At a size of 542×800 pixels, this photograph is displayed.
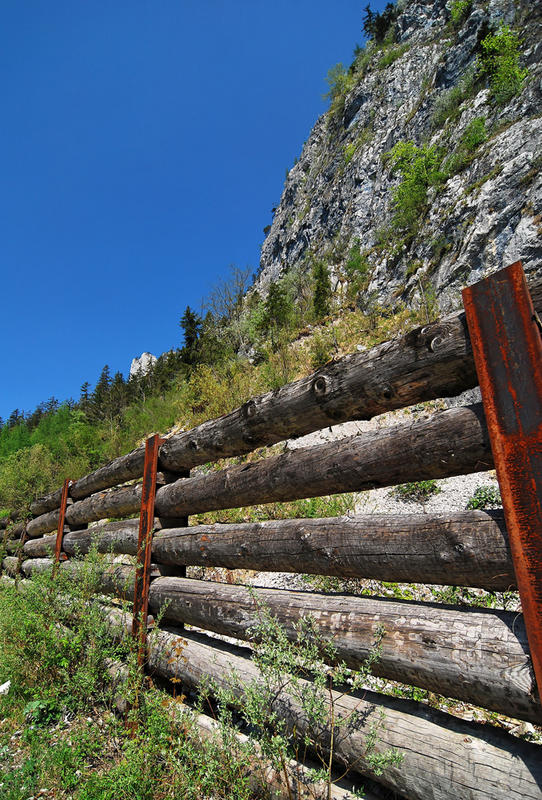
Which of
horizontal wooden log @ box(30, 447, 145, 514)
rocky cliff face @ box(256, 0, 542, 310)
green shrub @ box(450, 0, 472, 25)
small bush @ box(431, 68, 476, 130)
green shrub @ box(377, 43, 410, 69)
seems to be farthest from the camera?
green shrub @ box(377, 43, 410, 69)

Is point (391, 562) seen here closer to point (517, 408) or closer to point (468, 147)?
point (517, 408)

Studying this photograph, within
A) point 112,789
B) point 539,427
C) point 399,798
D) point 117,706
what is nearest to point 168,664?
point 117,706

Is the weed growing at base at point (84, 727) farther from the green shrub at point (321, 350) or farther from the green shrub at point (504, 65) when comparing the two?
the green shrub at point (504, 65)

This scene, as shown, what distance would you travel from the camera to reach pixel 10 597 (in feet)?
13.2

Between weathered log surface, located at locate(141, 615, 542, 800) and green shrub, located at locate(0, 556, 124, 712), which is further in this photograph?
green shrub, located at locate(0, 556, 124, 712)

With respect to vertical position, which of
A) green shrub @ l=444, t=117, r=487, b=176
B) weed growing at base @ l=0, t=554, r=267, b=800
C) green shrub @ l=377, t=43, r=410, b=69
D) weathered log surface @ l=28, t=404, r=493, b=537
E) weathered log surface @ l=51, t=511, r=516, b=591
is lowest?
weed growing at base @ l=0, t=554, r=267, b=800

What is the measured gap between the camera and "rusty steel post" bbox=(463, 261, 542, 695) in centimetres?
123

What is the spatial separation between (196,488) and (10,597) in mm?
2597

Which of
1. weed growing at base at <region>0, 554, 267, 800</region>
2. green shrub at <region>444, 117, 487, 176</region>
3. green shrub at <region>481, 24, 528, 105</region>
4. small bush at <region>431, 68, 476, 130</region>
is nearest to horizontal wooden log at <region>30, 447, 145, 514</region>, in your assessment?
weed growing at base at <region>0, 554, 267, 800</region>

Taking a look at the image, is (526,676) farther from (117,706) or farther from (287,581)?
(287,581)

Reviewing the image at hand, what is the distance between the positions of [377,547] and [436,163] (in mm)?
20441

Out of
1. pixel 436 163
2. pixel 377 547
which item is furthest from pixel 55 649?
pixel 436 163

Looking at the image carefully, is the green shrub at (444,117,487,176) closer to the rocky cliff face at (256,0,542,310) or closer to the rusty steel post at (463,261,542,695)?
the rocky cliff face at (256,0,542,310)

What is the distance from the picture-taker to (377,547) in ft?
5.86
